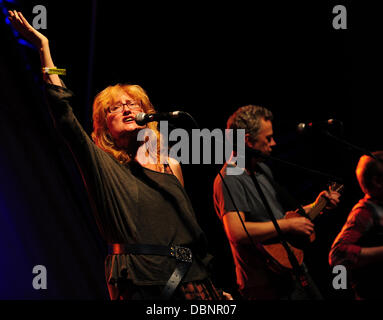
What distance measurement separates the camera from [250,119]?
3.10 meters

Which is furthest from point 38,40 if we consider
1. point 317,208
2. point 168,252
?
point 317,208

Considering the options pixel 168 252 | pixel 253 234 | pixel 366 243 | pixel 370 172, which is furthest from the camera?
pixel 370 172

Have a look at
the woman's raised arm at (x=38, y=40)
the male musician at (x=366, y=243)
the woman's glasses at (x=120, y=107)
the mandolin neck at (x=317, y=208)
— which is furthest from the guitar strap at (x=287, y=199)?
the woman's raised arm at (x=38, y=40)

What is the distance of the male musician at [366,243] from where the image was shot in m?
2.84

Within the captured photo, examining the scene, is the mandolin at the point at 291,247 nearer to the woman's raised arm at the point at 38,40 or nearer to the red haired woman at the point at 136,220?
the red haired woman at the point at 136,220

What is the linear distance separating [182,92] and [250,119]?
1293mm

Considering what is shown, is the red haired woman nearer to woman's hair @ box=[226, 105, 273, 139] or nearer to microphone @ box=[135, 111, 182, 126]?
microphone @ box=[135, 111, 182, 126]

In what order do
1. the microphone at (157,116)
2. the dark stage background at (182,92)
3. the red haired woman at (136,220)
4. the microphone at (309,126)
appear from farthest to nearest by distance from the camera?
the dark stage background at (182,92)
the microphone at (309,126)
the microphone at (157,116)
the red haired woman at (136,220)

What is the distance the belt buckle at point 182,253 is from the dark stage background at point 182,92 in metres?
1.90

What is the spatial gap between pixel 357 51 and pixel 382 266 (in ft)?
8.02

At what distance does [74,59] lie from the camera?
3461mm

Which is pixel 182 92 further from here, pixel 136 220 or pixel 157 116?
pixel 136 220

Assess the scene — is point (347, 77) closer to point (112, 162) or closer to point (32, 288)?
point (112, 162)
